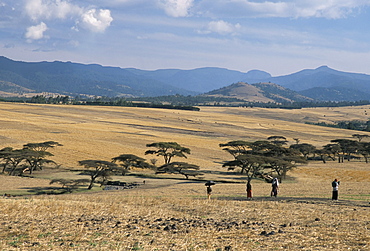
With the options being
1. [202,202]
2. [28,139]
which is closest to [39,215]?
[202,202]

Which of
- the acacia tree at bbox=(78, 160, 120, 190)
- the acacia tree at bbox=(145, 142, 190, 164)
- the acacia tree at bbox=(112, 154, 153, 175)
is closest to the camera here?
the acacia tree at bbox=(78, 160, 120, 190)

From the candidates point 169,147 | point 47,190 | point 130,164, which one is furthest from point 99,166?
point 169,147

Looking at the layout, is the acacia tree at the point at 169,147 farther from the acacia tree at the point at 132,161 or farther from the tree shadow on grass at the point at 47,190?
the tree shadow on grass at the point at 47,190

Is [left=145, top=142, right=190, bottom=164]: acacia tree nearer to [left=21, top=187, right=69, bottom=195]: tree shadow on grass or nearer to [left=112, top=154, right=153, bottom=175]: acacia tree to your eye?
[left=112, top=154, right=153, bottom=175]: acacia tree

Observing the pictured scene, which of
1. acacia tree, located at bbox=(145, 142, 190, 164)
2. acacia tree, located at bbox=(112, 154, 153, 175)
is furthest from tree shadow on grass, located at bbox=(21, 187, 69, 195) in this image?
acacia tree, located at bbox=(145, 142, 190, 164)

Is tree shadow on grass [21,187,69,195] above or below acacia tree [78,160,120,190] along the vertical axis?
below

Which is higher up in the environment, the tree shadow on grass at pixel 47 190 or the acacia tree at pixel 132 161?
the acacia tree at pixel 132 161

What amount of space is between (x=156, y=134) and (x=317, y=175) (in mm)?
55485

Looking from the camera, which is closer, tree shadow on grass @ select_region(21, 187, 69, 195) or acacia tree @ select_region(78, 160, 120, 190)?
tree shadow on grass @ select_region(21, 187, 69, 195)

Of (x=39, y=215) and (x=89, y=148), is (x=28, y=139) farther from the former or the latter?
(x=39, y=215)

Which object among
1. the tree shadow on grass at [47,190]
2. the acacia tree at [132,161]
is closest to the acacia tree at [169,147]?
the acacia tree at [132,161]

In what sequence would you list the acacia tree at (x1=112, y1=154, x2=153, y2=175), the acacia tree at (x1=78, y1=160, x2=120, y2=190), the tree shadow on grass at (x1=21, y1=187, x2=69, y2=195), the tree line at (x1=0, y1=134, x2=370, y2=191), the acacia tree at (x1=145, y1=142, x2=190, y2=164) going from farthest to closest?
the acacia tree at (x1=145, y1=142, x2=190, y2=164) → the acacia tree at (x1=112, y1=154, x2=153, y2=175) → the tree line at (x1=0, y1=134, x2=370, y2=191) → the acacia tree at (x1=78, y1=160, x2=120, y2=190) → the tree shadow on grass at (x1=21, y1=187, x2=69, y2=195)

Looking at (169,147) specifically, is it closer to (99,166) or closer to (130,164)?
(130,164)

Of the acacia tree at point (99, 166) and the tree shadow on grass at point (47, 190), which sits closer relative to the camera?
the tree shadow on grass at point (47, 190)
